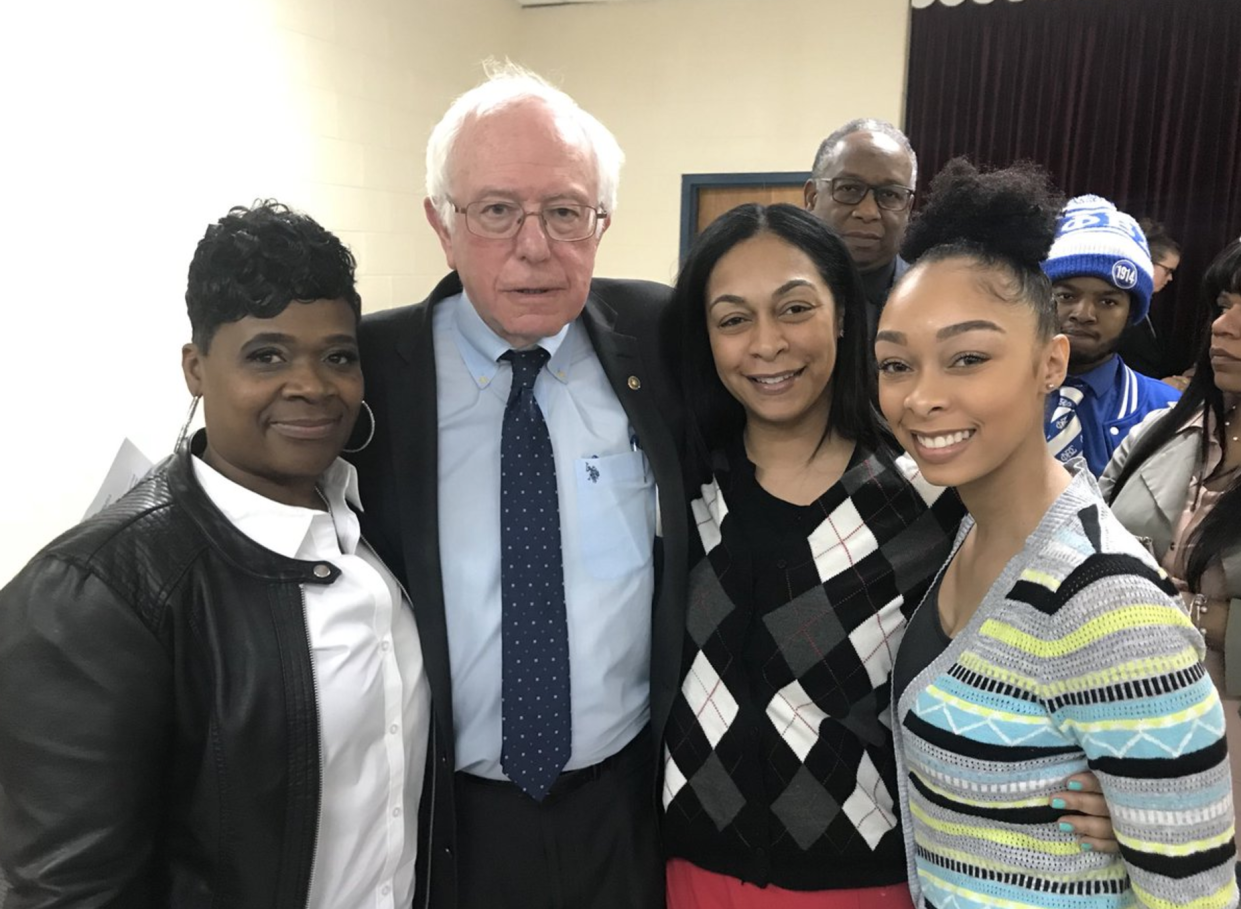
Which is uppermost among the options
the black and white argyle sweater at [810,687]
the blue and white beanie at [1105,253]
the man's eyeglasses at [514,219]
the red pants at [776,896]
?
the man's eyeglasses at [514,219]

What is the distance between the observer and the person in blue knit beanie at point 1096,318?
89.0 inches

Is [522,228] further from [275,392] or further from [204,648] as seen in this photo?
[204,648]

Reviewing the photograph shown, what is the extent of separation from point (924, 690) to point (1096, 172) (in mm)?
4976

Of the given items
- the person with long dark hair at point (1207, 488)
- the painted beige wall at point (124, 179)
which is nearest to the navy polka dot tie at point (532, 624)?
the person with long dark hair at point (1207, 488)

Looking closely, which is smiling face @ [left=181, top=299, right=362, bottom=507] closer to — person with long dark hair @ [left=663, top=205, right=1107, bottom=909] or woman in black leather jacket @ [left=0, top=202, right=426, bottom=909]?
woman in black leather jacket @ [left=0, top=202, right=426, bottom=909]

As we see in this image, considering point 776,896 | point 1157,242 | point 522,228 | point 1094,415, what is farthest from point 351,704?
point 1157,242

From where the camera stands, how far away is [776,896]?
147 centimetres

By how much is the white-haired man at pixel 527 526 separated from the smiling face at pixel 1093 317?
1.22 metres

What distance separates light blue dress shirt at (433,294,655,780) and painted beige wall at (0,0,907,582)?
1621 millimetres

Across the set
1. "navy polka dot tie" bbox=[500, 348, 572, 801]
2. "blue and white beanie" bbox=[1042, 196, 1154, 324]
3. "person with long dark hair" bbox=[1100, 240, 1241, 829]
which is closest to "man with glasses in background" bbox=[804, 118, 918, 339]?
"blue and white beanie" bbox=[1042, 196, 1154, 324]

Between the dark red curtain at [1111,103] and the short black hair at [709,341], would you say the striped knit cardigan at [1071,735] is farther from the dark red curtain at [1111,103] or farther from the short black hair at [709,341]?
the dark red curtain at [1111,103]

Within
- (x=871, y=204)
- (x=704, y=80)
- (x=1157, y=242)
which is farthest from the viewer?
(x=704, y=80)

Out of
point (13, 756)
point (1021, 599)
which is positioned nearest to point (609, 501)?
point (1021, 599)

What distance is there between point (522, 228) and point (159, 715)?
999 mm
